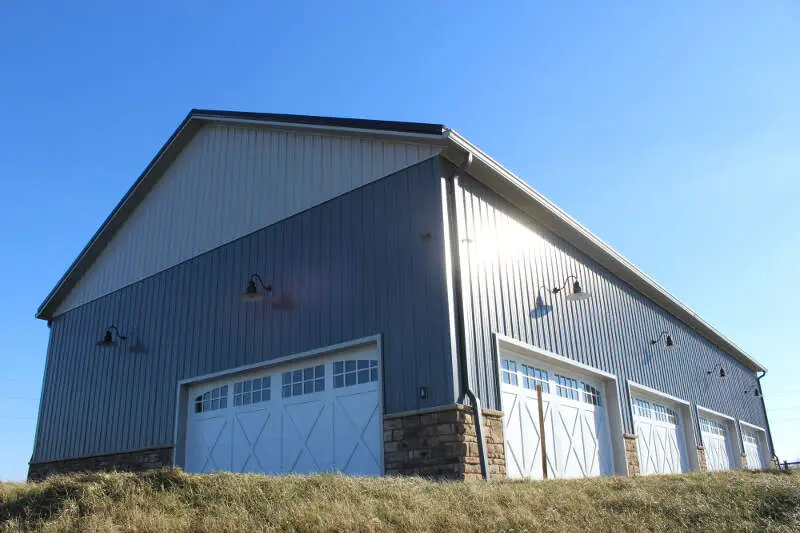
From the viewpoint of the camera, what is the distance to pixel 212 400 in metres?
13.7

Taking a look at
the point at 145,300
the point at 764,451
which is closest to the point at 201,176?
the point at 145,300

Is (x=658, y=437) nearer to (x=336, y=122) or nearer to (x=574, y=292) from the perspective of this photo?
(x=574, y=292)

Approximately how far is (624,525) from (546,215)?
25.8 ft

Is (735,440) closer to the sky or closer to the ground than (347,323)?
closer to the ground

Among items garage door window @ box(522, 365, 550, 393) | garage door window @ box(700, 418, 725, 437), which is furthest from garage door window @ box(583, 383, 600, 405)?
garage door window @ box(700, 418, 725, 437)

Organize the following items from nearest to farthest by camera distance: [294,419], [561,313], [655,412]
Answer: [294,419] → [561,313] → [655,412]

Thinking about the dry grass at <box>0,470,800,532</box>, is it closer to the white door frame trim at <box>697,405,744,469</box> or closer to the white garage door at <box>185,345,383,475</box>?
the white garage door at <box>185,345,383,475</box>

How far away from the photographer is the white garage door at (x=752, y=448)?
24.7 metres

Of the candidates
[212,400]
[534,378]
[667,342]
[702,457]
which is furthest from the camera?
[702,457]

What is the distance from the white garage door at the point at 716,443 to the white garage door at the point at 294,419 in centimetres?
1307

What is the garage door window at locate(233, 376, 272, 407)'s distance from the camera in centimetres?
1277

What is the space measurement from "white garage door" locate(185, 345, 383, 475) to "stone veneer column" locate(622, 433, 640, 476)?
6459 mm

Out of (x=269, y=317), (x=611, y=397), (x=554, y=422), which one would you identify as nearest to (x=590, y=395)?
(x=611, y=397)

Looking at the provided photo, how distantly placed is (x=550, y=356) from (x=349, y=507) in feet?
23.6
